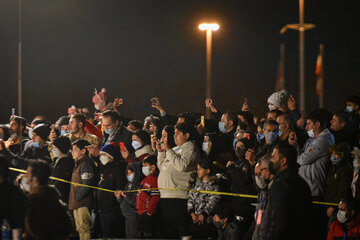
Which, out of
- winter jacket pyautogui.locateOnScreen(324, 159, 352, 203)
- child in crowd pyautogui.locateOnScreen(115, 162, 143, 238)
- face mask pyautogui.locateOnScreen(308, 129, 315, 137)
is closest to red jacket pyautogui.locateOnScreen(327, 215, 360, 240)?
winter jacket pyautogui.locateOnScreen(324, 159, 352, 203)

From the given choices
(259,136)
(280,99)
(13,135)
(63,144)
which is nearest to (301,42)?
(280,99)

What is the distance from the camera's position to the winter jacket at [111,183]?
9.41 metres

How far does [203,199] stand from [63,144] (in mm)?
2594

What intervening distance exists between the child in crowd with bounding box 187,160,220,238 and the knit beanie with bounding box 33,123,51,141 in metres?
3.17

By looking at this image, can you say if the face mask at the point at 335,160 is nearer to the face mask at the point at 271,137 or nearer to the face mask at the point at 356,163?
the face mask at the point at 356,163

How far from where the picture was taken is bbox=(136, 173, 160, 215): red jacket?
9.04 meters

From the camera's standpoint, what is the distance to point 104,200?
9445 millimetres

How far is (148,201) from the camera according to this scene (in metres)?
9.05

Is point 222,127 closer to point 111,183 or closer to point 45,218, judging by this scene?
point 111,183

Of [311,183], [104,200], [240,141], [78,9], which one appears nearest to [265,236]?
[311,183]

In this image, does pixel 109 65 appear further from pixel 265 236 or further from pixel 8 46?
pixel 265 236

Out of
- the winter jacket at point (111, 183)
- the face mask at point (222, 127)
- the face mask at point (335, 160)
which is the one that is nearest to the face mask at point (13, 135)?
the winter jacket at point (111, 183)

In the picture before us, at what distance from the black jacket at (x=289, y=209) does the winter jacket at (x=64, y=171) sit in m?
4.28

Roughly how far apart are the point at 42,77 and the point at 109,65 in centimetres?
159
